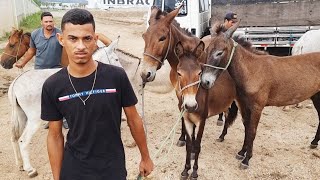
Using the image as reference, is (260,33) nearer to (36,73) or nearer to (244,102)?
(244,102)

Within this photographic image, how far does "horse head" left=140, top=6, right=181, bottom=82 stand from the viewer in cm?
361

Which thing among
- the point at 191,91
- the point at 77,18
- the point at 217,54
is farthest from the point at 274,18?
the point at 77,18

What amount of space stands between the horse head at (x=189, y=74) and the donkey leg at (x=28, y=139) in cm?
202

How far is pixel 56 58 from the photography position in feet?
→ 15.9

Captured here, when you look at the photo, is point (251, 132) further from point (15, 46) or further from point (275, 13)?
point (275, 13)

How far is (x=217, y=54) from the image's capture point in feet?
12.2

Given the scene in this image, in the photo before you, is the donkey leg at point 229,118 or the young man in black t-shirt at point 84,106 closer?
the young man in black t-shirt at point 84,106

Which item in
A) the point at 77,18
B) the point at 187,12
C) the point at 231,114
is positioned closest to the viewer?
the point at 77,18

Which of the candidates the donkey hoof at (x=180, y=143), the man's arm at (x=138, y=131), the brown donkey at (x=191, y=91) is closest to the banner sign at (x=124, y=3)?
the donkey hoof at (x=180, y=143)

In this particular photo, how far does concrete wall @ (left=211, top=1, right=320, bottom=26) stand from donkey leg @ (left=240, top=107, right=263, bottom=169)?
5.09m

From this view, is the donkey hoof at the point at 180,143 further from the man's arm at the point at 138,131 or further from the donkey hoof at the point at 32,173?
the man's arm at the point at 138,131

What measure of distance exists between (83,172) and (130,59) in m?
3.51

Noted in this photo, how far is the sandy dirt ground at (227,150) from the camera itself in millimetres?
4082

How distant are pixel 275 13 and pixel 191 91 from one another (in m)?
6.09
